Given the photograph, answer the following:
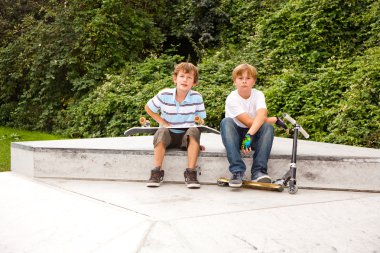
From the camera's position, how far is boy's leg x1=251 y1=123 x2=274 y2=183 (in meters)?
4.48

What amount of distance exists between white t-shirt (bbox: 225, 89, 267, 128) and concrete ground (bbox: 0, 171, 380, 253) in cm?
71

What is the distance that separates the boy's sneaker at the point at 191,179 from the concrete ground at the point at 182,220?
0.26 feet

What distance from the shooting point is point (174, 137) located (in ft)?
16.1

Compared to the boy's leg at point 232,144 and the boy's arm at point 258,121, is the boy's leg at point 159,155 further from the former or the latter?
the boy's arm at point 258,121

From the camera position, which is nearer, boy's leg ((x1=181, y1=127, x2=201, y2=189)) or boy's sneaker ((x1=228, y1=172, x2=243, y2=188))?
boy's sneaker ((x1=228, y1=172, x2=243, y2=188))

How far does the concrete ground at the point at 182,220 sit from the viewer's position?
2973 millimetres

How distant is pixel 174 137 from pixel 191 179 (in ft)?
1.76

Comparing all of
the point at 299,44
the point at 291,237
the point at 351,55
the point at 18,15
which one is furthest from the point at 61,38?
the point at 291,237

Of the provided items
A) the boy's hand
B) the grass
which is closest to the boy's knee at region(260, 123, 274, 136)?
the boy's hand

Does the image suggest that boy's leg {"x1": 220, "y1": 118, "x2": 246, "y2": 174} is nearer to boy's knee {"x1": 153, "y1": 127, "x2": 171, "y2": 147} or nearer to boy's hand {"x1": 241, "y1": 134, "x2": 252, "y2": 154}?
boy's hand {"x1": 241, "y1": 134, "x2": 252, "y2": 154}

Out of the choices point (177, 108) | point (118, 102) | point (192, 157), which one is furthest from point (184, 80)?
point (118, 102)

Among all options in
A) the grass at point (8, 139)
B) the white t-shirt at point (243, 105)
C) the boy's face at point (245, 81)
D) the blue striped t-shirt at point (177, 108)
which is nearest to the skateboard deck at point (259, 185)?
the white t-shirt at point (243, 105)

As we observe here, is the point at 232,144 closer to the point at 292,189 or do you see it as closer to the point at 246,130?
the point at 246,130

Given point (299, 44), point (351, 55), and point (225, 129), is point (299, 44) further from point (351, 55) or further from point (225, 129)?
point (225, 129)
